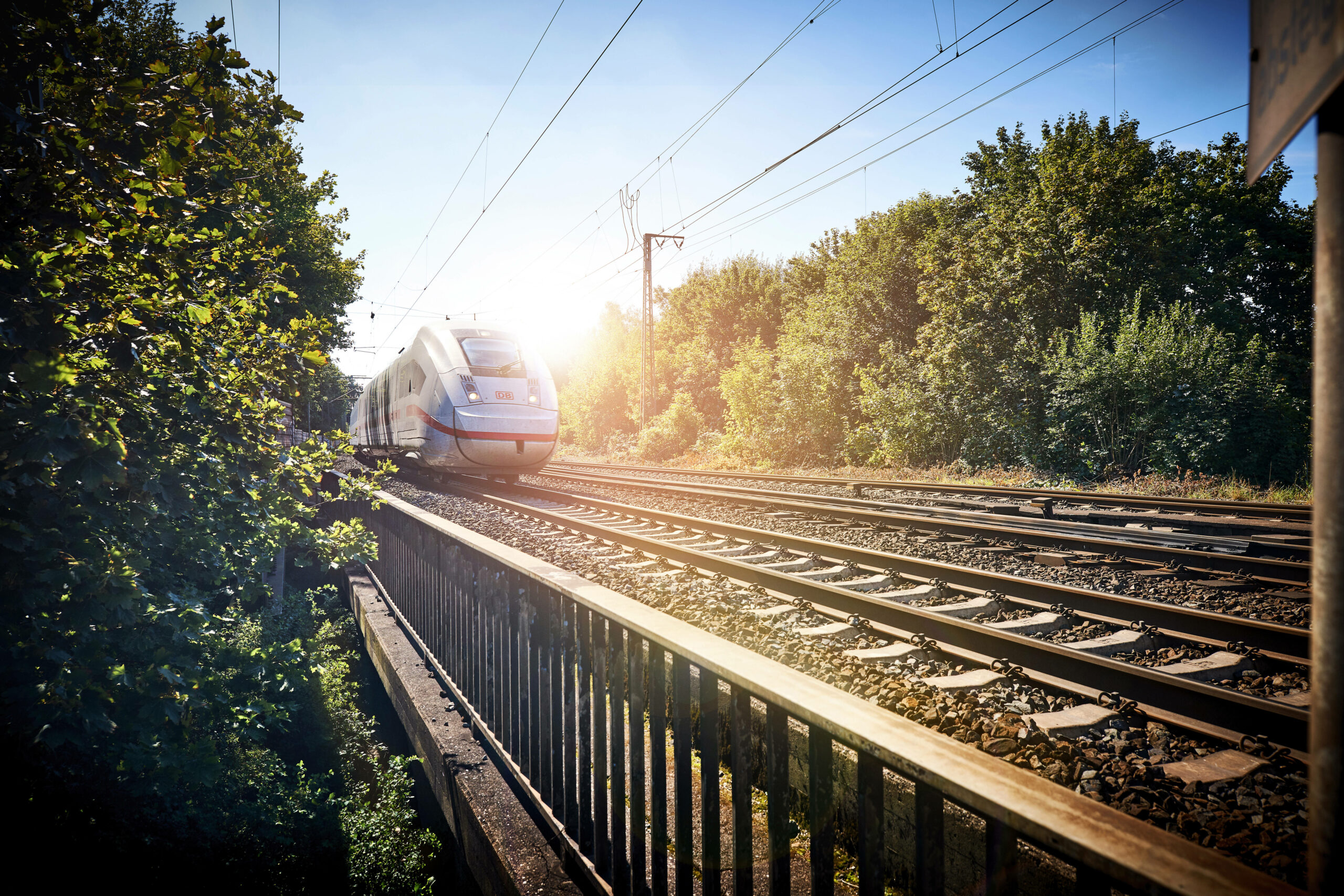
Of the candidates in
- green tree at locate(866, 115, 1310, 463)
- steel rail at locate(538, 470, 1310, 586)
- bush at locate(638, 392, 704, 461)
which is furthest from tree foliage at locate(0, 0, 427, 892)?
bush at locate(638, 392, 704, 461)

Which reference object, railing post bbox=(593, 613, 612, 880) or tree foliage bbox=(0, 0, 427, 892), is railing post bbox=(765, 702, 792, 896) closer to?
railing post bbox=(593, 613, 612, 880)

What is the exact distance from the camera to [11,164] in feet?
7.50

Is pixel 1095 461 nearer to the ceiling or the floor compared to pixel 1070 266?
nearer to the floor

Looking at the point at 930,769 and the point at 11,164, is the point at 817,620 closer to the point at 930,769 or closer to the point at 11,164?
the point at 930,769

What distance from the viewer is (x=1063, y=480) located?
774 inches

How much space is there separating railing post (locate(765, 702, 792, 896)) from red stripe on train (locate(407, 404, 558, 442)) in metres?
13.7

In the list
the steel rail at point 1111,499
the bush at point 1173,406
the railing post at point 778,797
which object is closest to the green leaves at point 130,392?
the railing post at point 778,797

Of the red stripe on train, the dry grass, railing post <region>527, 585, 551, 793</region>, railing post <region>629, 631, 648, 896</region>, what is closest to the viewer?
railing post <region>629, 631, 648, 896</region>

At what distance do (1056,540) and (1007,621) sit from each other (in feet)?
10.6

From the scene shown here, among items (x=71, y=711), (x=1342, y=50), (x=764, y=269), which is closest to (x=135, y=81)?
(x=71, y=711)

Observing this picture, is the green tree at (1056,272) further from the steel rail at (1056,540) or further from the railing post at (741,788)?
the railing post at (741,788)

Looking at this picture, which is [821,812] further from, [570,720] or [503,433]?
[503,433]

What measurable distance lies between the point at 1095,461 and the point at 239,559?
20.9m

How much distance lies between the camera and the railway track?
12.3 feet
